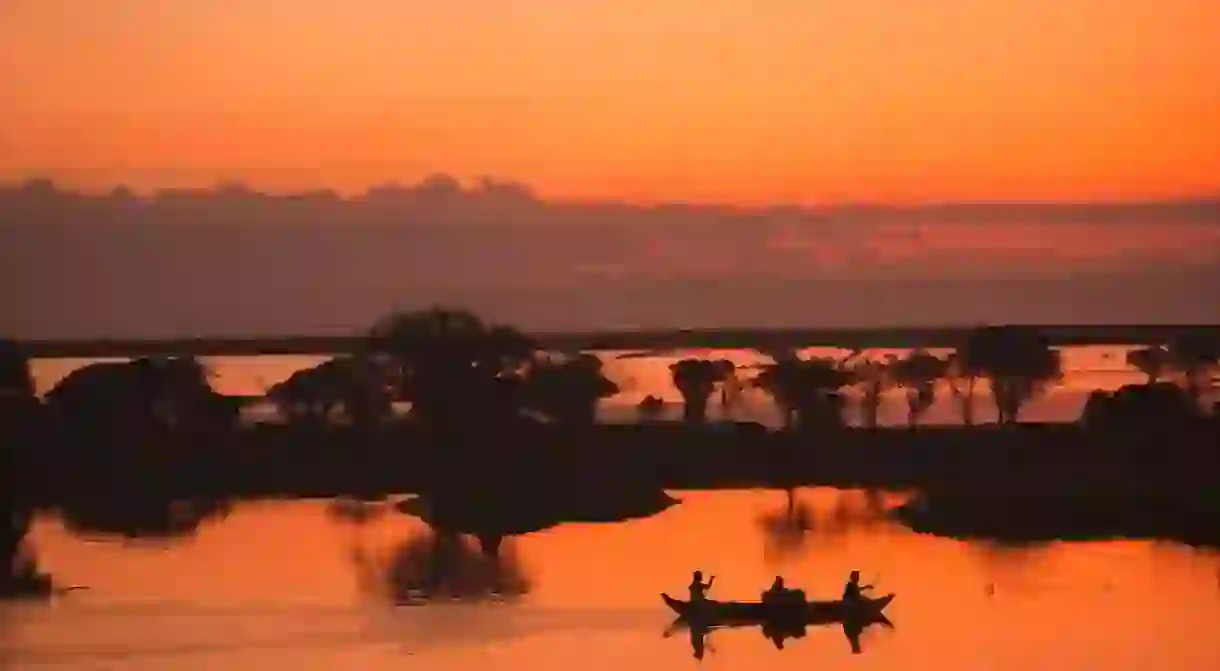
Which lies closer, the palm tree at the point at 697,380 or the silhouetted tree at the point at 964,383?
the silhouetted tree at the point at 964,383

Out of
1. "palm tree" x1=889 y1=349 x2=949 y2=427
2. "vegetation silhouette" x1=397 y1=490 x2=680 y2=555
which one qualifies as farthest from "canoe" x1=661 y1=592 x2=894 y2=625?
"palm tree" x1=889 y1=349 x2=949 y2=427

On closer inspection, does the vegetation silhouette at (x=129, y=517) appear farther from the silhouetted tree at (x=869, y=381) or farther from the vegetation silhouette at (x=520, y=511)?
the silhouetted tree at (x=869, y=381)

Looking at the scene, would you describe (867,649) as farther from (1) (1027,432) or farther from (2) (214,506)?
(2) (214,506)

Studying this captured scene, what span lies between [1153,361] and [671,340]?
2998 mm

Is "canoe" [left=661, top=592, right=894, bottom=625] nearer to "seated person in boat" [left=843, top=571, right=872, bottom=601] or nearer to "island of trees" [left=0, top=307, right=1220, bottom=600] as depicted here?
"seated person in boat" [left=843, top=571, right=872, bottom=601]

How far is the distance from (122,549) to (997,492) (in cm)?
544

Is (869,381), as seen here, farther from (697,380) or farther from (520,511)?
(520,511)

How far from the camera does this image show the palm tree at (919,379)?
11211mm

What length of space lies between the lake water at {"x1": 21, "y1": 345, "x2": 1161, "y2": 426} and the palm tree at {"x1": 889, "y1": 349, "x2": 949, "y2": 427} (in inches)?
3.4

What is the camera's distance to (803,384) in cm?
1245

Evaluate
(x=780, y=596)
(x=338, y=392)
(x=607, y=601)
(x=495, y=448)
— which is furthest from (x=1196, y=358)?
(x=338, y=392)

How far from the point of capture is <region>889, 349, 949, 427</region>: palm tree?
1121cm

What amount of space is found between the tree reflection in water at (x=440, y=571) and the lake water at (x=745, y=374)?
1757 mm

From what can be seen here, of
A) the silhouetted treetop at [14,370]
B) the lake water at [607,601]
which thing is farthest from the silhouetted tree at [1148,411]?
the silhouetted treetop at [14,370]
